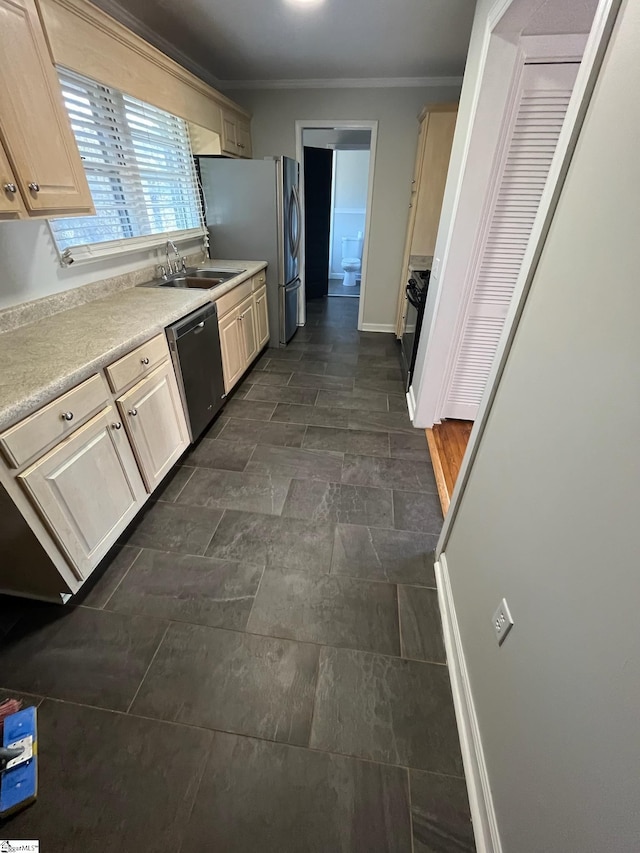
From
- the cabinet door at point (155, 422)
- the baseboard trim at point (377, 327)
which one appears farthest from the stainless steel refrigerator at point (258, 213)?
the cabinet door at point (155, 422)

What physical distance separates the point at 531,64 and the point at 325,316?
3.62 m

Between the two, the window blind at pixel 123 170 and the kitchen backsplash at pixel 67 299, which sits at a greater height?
the window blind at pixel 123 170

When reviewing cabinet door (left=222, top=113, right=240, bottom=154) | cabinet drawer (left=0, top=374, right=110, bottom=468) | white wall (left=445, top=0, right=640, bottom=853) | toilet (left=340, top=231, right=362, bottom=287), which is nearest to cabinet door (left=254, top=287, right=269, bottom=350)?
cabinet door (left=222, top=113, right=240, bottom=154)

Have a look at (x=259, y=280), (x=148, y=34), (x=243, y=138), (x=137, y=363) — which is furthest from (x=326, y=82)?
(x=137, y=363)

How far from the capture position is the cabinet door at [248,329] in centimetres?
312

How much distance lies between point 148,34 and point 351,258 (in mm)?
4515

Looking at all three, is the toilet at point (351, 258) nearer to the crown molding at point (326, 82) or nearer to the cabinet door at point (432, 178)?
the cabinet door at point (432, 178)

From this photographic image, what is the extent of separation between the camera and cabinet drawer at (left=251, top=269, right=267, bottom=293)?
338 cm

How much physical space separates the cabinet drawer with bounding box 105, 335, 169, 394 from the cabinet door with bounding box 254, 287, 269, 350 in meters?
1.72

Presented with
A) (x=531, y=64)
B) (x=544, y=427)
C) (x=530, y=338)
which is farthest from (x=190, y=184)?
(x=544, y=427)

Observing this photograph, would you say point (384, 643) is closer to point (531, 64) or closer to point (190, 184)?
point (531, 64)

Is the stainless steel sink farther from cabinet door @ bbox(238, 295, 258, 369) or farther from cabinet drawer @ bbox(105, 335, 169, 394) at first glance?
cabinet drawer @ bbox(105, 335, 169, 394)

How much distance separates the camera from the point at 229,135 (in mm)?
3301

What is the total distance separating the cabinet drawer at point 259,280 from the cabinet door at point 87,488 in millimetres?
2215
